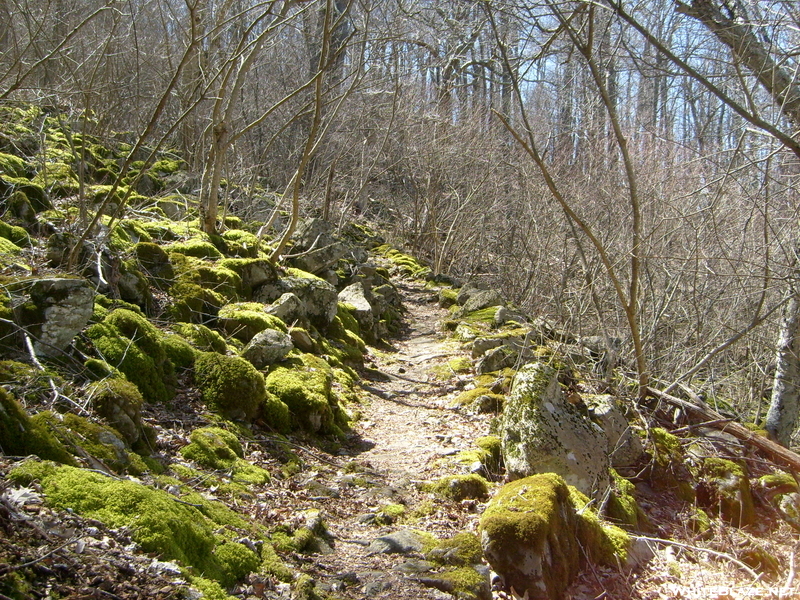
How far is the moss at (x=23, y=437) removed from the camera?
2822 millimetres

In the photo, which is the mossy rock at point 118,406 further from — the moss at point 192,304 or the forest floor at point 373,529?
the moss at point 192,304

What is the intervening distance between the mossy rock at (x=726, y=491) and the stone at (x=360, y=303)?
556 centimetres

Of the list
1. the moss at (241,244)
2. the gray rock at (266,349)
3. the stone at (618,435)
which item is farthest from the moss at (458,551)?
the moss at (241,244)

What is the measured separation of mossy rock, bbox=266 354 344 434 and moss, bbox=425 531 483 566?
214 centimetres

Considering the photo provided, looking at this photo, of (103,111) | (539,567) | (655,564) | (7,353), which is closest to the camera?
(539,567)

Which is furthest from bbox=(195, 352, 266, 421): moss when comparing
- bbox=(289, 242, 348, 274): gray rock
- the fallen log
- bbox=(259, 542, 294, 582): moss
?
bbox=(289, 242, 348, 274): gray rock

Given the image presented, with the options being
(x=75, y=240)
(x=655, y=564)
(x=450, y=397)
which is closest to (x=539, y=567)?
(x=655, y=564)

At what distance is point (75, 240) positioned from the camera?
5.34 metres

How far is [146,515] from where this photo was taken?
273 cm

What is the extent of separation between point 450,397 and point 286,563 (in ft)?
14.9

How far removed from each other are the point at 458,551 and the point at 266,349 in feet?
10.4

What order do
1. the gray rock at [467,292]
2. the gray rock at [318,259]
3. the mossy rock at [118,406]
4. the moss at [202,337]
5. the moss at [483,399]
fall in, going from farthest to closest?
the gray rock at [467,292], the gray rock at [318,259], the moss at [483,399], the moss at [202,337], the mossy rock at [118,406]

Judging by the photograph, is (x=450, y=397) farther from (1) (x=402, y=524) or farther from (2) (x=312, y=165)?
(2) (x=312, y=165)

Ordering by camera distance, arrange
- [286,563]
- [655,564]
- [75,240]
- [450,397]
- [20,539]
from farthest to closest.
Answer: [450,397] < [75,240] < [655,564] < [286,563] < [20,539]
